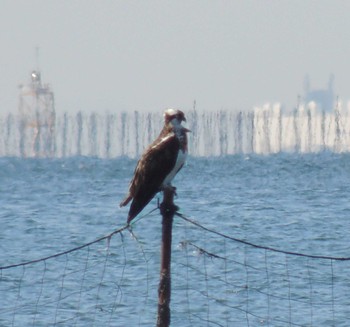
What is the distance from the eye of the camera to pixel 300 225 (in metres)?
36.3

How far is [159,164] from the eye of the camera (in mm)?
10953

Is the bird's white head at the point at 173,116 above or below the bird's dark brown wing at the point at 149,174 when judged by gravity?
above

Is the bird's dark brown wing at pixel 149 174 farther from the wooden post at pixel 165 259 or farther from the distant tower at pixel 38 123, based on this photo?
the distant tower at pixel 38 123

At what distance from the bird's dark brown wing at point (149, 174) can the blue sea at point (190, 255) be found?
0.15m

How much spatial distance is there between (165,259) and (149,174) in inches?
61.9

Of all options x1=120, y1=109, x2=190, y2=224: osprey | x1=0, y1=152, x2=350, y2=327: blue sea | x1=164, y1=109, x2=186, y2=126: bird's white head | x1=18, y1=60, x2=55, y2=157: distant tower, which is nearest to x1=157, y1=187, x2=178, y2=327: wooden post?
x1=0, y1=152, x2=350, y2=327: blue sea

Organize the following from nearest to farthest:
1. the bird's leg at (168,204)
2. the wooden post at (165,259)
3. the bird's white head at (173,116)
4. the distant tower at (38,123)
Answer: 1. the wooden post at (165,259)
2. the bird's leg at (168,204)
3. the bird's white head at (173,116)
4. the distant tower at (38,123)

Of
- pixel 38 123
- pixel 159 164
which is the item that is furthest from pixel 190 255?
pixel 38 123

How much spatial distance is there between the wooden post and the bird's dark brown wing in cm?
102

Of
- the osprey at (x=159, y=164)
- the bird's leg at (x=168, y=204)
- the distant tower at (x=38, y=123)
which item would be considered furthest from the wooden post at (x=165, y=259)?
the distant tower at (x=38, y=123)

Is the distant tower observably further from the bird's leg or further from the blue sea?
the bird's leg

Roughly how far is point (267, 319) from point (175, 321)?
136cm

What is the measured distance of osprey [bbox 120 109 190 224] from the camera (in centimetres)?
1080

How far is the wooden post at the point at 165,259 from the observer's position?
9398mm
